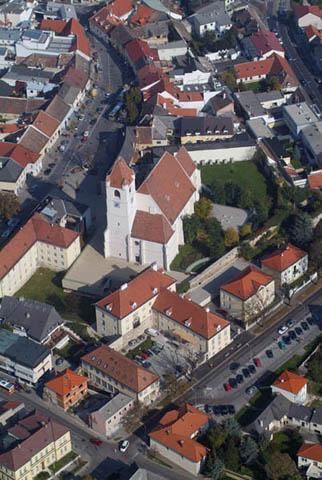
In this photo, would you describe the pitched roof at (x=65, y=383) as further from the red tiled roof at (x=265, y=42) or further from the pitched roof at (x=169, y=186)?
the red tiled roof at (x=265, y=42)

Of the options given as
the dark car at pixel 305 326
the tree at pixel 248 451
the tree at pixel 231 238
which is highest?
the tree at pixel 231 238

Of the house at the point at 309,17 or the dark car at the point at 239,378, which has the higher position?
the house at the point at 309,17

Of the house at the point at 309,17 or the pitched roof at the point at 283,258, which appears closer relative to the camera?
the pitched roof at the point at 283,258

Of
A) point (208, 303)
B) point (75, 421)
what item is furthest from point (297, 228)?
point (75, 421)

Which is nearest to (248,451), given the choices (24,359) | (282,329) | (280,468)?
(280,468)

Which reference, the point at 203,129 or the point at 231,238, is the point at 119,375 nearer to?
the point at 231,238

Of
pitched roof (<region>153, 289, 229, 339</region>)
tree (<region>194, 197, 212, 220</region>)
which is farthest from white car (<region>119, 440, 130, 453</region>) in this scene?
tree (<region>194, 197, 212, 220</region>)

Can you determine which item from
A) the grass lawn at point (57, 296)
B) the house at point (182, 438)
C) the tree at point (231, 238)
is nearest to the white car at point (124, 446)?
the house at point (182, 438)
